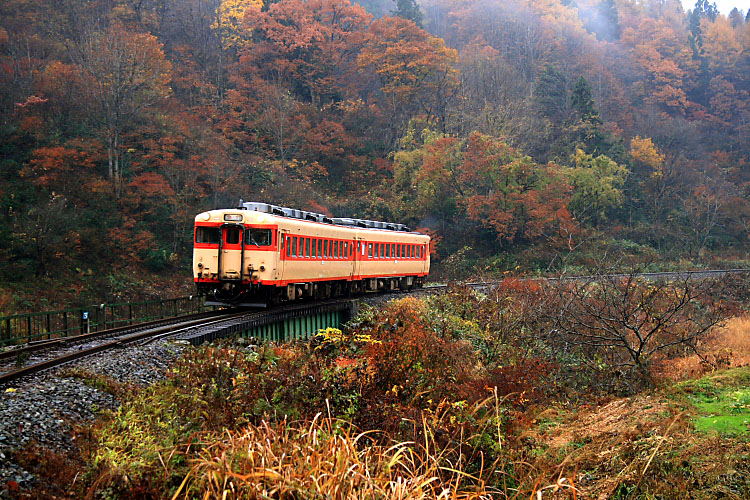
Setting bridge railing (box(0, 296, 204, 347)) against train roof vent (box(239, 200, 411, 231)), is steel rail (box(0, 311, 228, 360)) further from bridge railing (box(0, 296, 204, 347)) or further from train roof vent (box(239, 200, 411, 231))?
train roof vent (box(239, 200, 411, 231))

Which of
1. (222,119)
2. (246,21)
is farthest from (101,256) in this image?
(246,21)

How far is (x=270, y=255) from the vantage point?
683 inches

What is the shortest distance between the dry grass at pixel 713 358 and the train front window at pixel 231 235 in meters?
11.0

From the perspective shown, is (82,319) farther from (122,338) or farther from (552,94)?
(552,94)

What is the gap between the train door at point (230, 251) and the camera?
17594 mm

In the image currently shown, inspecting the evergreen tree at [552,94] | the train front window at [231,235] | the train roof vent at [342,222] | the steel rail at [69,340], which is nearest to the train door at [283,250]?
the train front window at [231,235]

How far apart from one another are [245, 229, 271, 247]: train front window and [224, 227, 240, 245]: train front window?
0.36 meters

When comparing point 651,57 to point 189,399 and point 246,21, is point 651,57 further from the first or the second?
point 189,399

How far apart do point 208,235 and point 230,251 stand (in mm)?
840

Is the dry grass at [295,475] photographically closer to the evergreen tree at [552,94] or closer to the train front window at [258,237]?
the train front window at [258,237]

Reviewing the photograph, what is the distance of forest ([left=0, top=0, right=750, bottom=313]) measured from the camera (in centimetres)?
2803

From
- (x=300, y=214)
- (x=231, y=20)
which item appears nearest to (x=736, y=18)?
(x=231, y=20)

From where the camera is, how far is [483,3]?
2869 inches

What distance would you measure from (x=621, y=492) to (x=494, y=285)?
1854 cm
